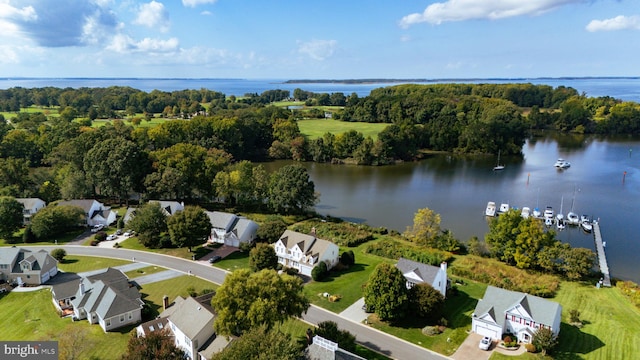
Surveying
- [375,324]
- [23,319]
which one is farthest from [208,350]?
[23,319]

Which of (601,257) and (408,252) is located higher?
(408,252)

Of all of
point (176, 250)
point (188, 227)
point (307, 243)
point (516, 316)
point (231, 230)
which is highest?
point (188, 227)

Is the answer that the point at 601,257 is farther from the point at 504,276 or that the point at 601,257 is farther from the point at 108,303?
the point at 108,303

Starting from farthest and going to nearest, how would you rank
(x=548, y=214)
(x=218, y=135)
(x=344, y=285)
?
1. (x=218, y=135)
2. (x=548, y=214)
3. (x=344, y=285)

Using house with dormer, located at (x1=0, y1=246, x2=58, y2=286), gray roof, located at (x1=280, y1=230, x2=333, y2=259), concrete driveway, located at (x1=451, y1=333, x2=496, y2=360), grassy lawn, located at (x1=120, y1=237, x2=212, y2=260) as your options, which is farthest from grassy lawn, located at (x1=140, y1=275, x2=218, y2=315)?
concrete driveway, located at (x1=451, y1=333, x2=496, y2=360)

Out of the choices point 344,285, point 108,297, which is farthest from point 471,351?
point 108,297

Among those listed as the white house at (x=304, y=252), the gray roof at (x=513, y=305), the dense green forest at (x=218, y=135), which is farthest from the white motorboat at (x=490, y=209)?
the dense green forest at (x=218, y=135)

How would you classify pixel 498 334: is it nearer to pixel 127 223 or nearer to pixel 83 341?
pixel 83 341
